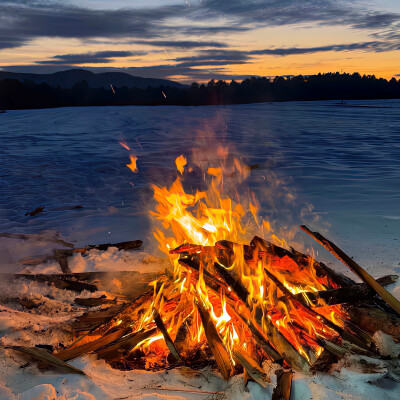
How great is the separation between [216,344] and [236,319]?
33 centimetres

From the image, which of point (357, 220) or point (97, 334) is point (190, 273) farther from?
point (357, 220)

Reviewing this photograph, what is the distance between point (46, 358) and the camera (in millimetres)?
3314

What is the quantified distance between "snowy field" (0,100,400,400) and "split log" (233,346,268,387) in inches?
4.1

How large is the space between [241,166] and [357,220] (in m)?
8.87

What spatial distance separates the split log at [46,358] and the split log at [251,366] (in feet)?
4.17

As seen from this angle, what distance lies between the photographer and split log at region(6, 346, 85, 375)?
3.27m

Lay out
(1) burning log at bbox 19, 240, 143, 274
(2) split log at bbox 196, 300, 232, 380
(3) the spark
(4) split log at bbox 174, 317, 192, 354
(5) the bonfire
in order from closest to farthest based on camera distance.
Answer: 1. (2) split log at bbox 196, 300, 232, 380
2. (5) the bonfire
3. (4) split log at bbox 174, 317, 192, 354
4. (1) burning log at bbox 19, 240, 143, 274
5. (3) the spark

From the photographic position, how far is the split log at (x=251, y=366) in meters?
3.09

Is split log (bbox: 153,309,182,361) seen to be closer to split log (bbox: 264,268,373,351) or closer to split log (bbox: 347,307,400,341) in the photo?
split log (bbox: 264,268,373,351)

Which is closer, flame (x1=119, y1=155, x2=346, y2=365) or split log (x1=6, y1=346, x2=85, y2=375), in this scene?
split log (x1=6, y1=346, x2=85, y2=375)

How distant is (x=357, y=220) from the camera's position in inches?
305

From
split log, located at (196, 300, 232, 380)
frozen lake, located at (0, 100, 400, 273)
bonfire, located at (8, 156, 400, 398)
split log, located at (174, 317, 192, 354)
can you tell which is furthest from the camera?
frozen lake, located at (0, 100, 400, 273)

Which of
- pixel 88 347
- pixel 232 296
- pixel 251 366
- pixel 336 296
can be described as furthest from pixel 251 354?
pixel 88 347

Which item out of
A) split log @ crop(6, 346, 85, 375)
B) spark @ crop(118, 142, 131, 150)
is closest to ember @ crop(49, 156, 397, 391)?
split log @ crop(6, 346, 85, 375)
